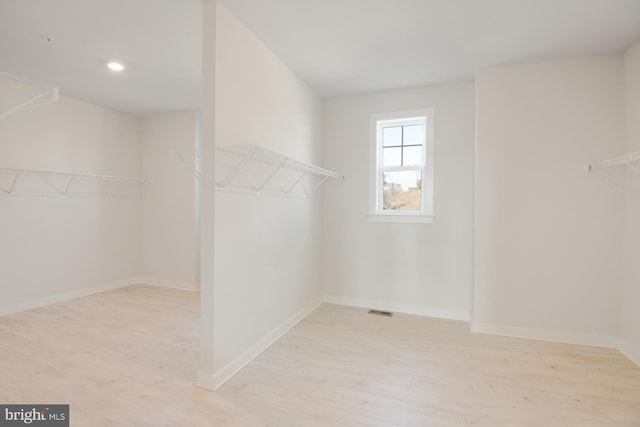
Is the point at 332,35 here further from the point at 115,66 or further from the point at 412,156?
the point at 115,66

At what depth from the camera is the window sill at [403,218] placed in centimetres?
356

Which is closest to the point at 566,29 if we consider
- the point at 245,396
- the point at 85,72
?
the point at 245,396

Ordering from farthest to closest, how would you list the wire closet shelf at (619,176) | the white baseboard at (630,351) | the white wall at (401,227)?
the white wall at (401,227), the wire closet shelf at (619,176), the white baseboard at (630,351)

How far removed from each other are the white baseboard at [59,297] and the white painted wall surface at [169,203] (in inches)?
15.5

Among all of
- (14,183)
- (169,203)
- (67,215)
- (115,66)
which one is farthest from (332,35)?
(67,215)

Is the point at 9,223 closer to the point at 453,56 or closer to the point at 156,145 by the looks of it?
the point at 156,145

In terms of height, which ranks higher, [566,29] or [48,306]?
[566,29]

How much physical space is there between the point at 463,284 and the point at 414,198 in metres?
1.10

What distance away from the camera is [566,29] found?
2393 millimetres

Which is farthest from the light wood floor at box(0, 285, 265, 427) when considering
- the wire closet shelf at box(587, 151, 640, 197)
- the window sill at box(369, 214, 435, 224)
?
the wire closet shelf at box(587, 151, 640, 197)

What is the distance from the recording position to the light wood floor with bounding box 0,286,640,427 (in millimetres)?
1826

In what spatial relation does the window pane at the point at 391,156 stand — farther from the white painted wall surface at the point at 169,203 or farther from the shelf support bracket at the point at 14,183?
the shelf support bracket at the point at 14,183

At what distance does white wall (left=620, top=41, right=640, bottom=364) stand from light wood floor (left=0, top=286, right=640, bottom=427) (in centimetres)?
20
